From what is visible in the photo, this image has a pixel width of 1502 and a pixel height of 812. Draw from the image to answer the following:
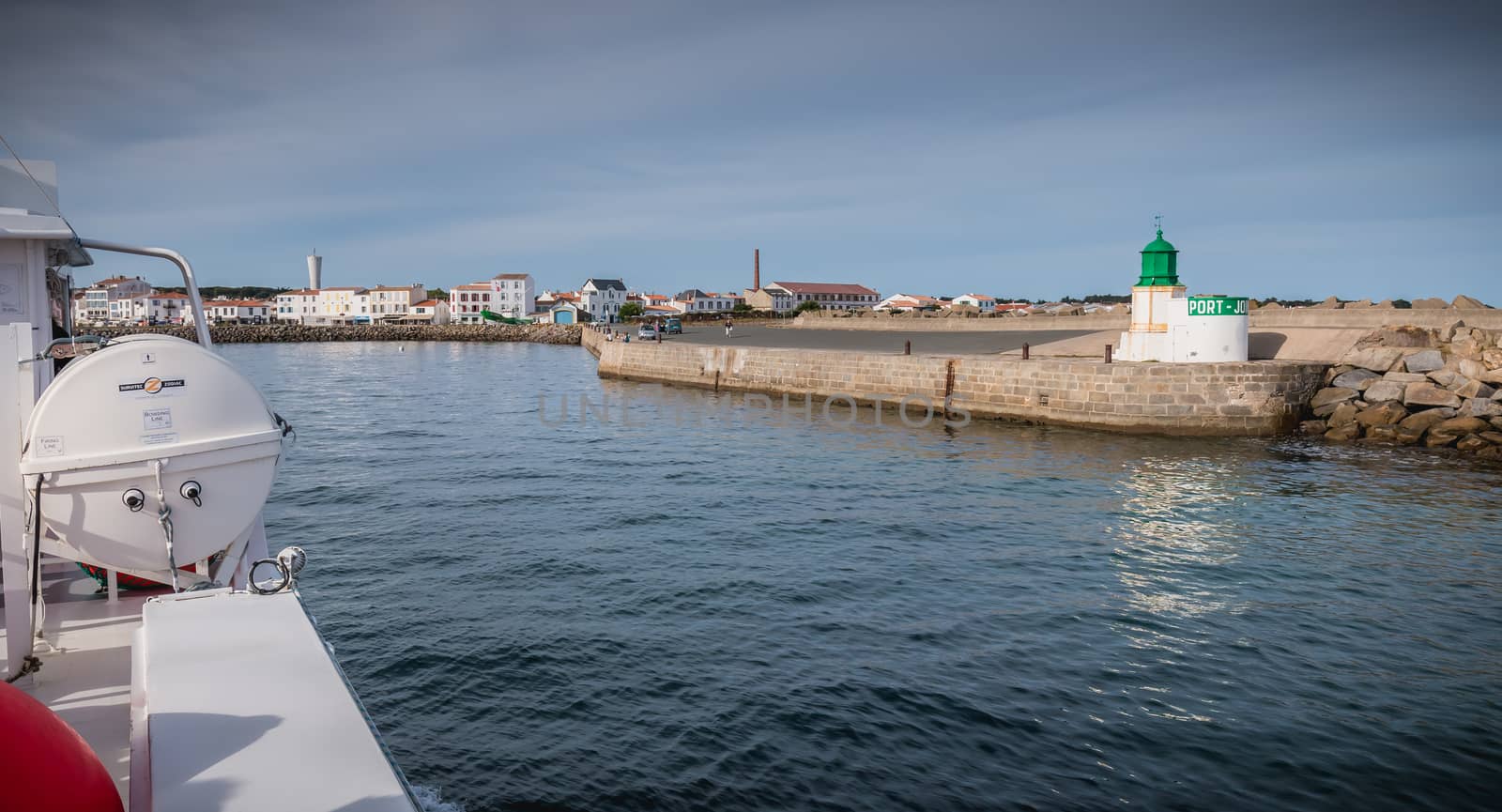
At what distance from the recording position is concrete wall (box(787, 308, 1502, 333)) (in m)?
23.1

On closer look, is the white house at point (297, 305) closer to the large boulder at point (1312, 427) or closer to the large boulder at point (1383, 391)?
the large boulder at point (1312, 427)

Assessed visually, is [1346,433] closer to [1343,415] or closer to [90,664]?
[1343,415]

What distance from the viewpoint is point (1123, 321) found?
38.2 meters

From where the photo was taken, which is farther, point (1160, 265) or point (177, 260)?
point (1160, 265)

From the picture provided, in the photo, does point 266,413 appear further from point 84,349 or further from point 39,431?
point 84,349

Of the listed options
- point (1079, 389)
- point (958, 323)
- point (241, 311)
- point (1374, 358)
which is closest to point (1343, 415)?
point (1374, 358)

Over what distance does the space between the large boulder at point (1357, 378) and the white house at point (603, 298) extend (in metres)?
111

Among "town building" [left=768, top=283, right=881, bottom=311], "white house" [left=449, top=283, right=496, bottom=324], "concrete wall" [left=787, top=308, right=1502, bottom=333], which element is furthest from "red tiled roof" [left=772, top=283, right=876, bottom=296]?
"concrete wall" [left=787, top=308, right=1502, bottom=333]

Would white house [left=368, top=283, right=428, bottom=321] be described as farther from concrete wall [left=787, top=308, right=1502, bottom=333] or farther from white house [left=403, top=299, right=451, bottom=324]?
concrete wall [left=787, top=308, right=1502, bottom=333]

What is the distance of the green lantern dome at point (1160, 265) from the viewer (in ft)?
75.0

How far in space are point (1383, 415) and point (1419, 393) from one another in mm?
920

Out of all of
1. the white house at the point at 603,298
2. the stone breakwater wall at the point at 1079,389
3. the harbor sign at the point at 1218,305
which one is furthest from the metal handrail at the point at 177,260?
the white house at the point at 603,298

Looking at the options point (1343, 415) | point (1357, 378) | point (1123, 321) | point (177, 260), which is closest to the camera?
point (177, 260)

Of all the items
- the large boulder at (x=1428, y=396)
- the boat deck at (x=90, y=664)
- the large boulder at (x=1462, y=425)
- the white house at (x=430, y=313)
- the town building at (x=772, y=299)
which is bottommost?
the boat deck at (x=90, y=664)
